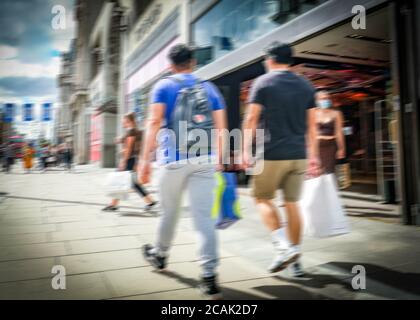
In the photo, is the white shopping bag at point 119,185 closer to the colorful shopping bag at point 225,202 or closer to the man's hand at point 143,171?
the man's hand at point 143,171

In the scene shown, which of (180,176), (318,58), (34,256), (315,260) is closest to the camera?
(180,176)

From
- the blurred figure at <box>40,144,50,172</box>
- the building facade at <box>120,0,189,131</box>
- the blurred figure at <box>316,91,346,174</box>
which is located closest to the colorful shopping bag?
the blurred figure at <box>316,91,346,174</box>

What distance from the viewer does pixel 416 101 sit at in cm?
411

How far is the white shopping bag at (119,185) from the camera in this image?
5.41m

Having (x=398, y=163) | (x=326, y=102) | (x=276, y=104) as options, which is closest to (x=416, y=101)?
(x=398, y=163)

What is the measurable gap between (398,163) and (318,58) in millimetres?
4434

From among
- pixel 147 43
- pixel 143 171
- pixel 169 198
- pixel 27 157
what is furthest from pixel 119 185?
pixel 27 157

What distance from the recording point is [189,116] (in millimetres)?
2346

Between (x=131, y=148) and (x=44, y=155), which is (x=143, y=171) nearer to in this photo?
(x=131, y=148)

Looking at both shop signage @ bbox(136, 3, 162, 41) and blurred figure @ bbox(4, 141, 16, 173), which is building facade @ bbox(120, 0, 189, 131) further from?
blurred figure @ bbox(4, 141, 16, 173)

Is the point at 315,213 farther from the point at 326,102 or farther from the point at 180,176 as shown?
the point at 326,102

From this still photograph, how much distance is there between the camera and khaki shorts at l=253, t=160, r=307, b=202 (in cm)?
260

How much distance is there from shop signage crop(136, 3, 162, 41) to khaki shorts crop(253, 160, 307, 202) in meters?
11.5

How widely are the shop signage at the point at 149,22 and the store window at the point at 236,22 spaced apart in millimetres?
3316
